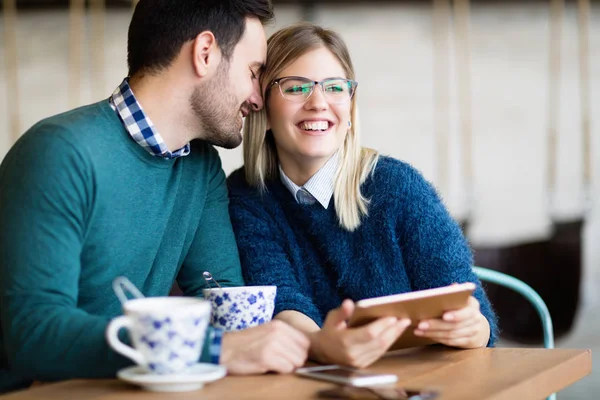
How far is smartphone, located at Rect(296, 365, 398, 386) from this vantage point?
1.22 metres

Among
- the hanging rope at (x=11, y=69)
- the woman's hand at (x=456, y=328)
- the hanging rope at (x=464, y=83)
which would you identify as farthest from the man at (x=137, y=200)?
the hanging rope at (x=464, y=83)

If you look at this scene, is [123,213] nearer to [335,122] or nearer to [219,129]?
[219,129]

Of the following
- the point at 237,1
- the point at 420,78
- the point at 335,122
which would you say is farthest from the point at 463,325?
the point at 420,78

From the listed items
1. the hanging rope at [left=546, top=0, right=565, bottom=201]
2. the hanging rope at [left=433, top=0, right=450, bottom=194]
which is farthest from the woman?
the hanging rope at [left=433, top=0, right=450, bottom=194]

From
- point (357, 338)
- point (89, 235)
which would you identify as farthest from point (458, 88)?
point (357, 338)

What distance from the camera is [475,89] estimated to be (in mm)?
3943

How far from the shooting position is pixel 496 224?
4.06m

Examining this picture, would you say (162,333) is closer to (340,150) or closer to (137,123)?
(137,123)

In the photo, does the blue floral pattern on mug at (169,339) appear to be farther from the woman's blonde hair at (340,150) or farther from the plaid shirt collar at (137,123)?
the woman's blonde hair at (340,150)

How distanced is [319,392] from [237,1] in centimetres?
91

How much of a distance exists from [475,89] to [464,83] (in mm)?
145

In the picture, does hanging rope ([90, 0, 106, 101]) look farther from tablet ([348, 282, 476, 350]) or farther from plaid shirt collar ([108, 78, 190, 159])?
tablet ([348, 282, 476, 350])

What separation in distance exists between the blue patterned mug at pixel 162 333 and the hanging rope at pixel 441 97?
2732 millimetres

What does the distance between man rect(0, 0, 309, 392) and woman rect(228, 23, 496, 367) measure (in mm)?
71
